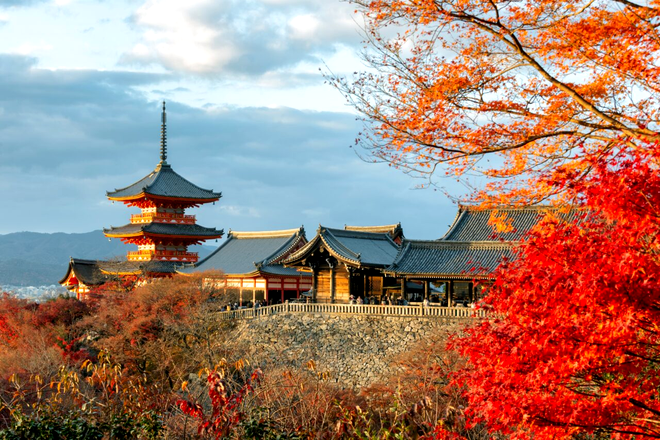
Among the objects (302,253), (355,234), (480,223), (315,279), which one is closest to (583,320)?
(302,253)

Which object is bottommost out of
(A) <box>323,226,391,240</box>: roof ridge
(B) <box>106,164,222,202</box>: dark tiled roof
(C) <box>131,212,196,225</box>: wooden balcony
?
(A) <box>323,226,391,240</box>: roof ridge

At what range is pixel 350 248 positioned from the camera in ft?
101

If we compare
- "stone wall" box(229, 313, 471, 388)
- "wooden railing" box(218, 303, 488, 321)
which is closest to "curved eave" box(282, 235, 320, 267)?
"wooden railing" box(218, 303, 488, 321)

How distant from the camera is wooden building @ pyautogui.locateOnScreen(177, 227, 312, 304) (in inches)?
1411

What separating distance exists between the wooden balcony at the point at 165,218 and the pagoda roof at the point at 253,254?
8.94ft

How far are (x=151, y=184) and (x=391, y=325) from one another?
2225 cm

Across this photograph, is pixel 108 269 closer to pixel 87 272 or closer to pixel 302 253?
pixel 87 272

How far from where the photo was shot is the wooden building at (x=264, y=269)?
118 feet

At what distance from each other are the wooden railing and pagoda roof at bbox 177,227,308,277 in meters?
5.91

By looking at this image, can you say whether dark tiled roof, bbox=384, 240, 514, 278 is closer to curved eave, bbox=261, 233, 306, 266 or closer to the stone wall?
the stone wall

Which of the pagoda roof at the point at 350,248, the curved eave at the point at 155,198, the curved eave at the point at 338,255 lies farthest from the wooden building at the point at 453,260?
the curved eave at the point at 155,198

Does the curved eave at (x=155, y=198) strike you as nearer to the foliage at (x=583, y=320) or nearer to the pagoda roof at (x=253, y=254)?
the pagoda roof at (x=253, y=254)

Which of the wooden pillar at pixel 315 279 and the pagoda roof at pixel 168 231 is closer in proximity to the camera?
the wooden pillar at pixel 315 279

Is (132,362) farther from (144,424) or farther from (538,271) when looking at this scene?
(538,271)
